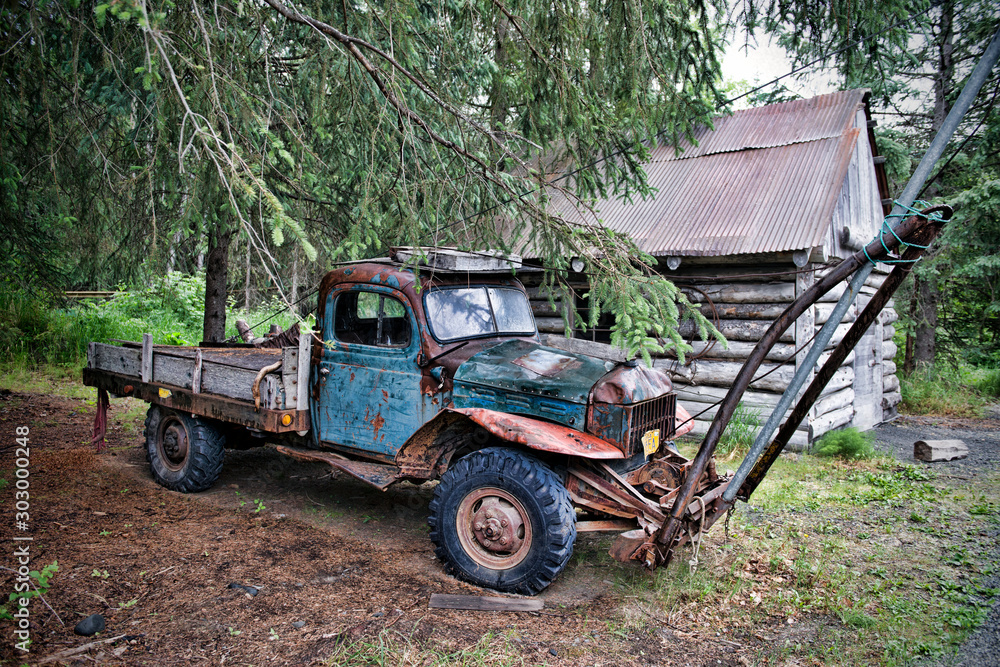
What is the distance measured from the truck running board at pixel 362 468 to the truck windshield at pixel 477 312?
1.15 metres

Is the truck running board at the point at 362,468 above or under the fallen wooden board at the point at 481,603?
above

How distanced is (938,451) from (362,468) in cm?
774

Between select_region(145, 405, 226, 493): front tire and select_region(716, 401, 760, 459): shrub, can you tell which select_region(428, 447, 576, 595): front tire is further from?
select_region(716, 401, 760, 459): shrub

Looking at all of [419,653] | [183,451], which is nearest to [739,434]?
[419,653]

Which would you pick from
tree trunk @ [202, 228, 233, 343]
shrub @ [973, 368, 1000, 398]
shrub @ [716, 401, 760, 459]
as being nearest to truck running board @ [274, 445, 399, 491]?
tree trunk @ [202, 228, 233, 343]

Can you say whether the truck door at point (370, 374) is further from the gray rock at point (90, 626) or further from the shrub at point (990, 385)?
the shrub at point (990, 385)

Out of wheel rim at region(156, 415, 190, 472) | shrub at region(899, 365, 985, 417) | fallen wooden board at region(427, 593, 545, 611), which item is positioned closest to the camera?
fallen wooden board at region(427, 593, 545, 611)

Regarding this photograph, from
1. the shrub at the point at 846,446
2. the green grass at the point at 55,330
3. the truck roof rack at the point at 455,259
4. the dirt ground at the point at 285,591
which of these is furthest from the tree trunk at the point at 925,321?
the green grass at the point at 55,330

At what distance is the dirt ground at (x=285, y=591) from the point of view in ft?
11.1

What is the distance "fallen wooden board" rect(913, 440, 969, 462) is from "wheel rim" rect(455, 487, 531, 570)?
6922mm

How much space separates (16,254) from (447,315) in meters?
6.53

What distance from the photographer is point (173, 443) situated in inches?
239

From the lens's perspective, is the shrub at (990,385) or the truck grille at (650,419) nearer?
the truck grille at (650,419)

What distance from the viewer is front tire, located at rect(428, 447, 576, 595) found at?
13.0 ft
